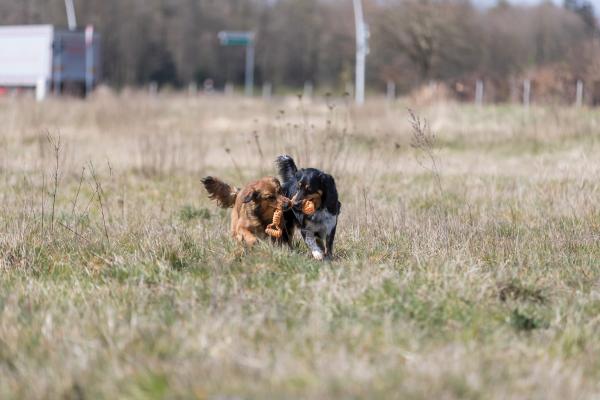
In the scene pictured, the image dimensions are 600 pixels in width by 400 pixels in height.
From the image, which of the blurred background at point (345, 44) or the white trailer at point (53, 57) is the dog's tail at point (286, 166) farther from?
the white trailer at point (53, 57)

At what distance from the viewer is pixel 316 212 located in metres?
7.56

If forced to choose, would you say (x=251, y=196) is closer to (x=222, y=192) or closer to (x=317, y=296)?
(x=222, y=192)

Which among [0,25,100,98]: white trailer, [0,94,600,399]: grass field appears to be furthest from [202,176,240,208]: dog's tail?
[0,25,100,98]: white trailer

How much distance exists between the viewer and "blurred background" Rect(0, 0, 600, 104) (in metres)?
37.7

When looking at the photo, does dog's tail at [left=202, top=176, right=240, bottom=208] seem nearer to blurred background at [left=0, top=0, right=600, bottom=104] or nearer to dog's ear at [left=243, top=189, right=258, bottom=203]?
dog's ear at [left=243, top=189, right=258, bottom=203]

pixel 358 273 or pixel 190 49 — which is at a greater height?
pixel 190 49

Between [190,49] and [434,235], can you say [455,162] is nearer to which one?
[434,235]

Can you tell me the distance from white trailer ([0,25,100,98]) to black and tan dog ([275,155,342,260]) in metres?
27.1

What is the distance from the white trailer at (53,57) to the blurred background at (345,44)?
12271 millimetres

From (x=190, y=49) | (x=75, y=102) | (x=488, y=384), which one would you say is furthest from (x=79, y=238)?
(x=190, y=49)

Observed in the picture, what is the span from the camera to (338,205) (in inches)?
310

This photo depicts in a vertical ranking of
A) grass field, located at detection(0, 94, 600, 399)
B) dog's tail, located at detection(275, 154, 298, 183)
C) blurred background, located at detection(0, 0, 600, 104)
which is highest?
blurred background, located at detection(0, 0, 600, 104)

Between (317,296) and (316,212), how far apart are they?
73.1 inches

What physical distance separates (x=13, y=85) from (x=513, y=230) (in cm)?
3184
